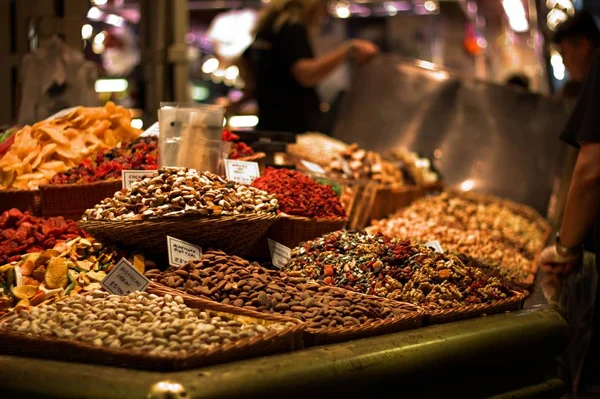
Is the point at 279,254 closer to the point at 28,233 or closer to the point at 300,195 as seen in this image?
the point at 300,195

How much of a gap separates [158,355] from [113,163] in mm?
1319

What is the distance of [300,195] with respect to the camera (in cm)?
289

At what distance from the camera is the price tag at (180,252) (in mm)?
2387

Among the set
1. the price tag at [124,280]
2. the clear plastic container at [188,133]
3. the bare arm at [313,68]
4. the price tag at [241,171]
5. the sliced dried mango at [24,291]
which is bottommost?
the sliced dried mango at [24,291]

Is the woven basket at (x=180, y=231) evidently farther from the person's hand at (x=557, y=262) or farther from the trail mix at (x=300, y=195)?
the person's hand at (x=557, y=262)

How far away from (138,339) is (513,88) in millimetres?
3912

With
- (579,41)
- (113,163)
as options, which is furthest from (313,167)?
(579,41)

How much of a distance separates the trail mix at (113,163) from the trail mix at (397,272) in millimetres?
674

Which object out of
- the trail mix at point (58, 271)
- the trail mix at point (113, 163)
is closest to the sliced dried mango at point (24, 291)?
the trail mix at point (58, 271)

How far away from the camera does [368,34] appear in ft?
28.7

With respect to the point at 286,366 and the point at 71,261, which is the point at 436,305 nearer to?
the point at 286,366

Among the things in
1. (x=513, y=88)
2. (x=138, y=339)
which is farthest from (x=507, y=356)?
(x=513, y=88)

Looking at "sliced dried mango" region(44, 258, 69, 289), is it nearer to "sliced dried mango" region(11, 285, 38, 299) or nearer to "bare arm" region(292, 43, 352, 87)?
"sliced dried mango" region(11, 285, 38, 299)

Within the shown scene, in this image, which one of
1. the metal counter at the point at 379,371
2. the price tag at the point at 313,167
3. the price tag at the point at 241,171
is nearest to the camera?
the metal counter at the point at 379,371
